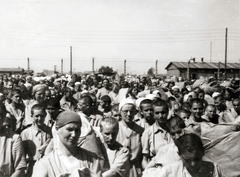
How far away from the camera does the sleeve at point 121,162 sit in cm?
339

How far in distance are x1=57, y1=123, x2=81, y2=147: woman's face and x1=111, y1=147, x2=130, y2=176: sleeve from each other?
886mm

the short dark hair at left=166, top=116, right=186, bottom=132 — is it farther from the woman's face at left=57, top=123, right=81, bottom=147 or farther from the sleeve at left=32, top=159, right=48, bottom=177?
the sleeve at left=32, top=159, right=48, bottom=177

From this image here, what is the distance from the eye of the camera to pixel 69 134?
2.63 m

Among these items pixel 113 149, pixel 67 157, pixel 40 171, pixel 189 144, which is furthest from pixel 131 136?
pixel 40 171

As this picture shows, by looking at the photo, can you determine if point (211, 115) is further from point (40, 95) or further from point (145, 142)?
point (40, 95)

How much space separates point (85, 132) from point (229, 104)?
620 centimetres

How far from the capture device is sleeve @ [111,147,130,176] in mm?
3388

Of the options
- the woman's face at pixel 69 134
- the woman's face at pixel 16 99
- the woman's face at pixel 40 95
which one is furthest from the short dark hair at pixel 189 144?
the woman's face at pixel 16 99

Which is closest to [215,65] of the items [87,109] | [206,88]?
[206,88]

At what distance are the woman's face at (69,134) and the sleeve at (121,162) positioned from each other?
0.89 m

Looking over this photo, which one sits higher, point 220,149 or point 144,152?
point 220,149

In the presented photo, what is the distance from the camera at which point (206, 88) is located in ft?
37.6

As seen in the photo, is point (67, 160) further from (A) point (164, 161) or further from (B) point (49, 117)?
(B) point (49, 117)

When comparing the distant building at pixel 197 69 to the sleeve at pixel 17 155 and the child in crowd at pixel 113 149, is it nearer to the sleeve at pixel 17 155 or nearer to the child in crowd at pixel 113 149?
the child in crowd at pixel 113 149
